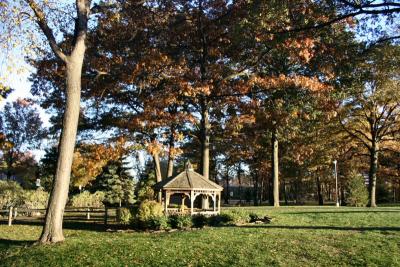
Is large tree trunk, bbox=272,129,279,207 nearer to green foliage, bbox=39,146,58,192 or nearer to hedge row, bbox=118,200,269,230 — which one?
hedge row, bbox=118,200,269,230

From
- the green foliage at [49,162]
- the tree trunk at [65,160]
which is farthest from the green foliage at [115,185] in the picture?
the tree trunk at [65,160]

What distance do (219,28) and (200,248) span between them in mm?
16258

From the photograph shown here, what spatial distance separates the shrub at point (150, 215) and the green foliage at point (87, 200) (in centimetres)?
1796

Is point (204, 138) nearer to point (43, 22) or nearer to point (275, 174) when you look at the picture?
point (275, 174)

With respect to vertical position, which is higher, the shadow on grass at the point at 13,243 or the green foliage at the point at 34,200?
the green foliage at the point at 34,200

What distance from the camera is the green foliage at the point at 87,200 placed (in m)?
37.1

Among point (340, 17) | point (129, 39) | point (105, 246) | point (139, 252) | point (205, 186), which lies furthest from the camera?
point (129, 39)

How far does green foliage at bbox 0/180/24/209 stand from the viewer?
31.1 meters

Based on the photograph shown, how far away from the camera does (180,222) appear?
19562 mm

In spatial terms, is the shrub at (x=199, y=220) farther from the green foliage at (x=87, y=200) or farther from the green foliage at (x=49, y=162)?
the green foliage at (x=49, y=162)

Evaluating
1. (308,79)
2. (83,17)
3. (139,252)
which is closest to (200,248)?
(139,252)

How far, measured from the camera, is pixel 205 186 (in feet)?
73.7

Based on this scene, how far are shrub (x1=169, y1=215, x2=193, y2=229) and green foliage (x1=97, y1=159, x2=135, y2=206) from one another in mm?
28895

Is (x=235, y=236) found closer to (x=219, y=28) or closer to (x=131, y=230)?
(x=131, y=230)
